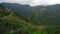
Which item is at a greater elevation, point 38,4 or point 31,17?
point 38,4

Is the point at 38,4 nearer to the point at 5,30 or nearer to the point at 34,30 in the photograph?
the point at 34,30

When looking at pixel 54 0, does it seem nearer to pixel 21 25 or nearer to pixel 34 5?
pixel 34 5

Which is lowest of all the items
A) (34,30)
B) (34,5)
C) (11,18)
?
(34,30)

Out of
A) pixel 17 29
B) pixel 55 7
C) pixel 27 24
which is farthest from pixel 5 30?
pixel 55 7

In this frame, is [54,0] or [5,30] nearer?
[5,30]

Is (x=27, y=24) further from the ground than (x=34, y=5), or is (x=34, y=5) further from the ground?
(x=34, y=5)

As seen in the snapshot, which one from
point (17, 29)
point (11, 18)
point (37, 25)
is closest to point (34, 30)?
point (37, 25)
